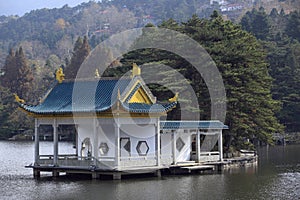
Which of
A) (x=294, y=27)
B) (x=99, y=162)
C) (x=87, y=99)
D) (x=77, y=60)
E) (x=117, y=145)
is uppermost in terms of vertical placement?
(x=294, y=27)

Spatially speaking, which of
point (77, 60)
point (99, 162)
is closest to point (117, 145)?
point (99, 162)

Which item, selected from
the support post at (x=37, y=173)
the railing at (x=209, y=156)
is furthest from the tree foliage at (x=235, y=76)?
the support post at (x=37, y=173)

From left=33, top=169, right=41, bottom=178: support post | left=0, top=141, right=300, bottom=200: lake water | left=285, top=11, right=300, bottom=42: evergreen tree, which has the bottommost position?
left=0, top=141, right=300, bottom=200: lake water

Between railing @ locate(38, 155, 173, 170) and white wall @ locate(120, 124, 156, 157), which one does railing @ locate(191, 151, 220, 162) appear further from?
railing @ locate(38, 155, 173, 170)

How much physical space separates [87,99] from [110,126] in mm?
1768

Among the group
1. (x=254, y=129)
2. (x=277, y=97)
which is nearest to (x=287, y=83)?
(x=277, y=97)

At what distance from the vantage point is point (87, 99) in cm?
2877

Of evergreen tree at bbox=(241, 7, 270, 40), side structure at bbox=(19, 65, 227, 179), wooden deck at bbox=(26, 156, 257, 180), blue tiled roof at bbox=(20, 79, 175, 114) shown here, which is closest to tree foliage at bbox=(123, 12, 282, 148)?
wooden deck at bbox=(26, 156, 257, 180)

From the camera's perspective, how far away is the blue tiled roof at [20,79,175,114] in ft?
91.4

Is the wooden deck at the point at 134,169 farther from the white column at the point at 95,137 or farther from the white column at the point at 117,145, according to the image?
the white column at the point at 95,137

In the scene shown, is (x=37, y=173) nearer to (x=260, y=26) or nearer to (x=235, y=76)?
(x=235, y=76)

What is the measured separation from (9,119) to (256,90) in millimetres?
43120

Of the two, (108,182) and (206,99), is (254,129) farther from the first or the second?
(108,182)

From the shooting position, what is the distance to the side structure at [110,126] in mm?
27547
